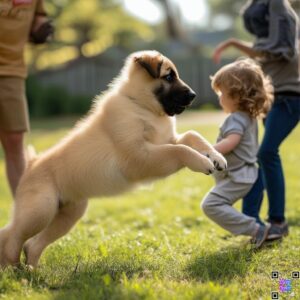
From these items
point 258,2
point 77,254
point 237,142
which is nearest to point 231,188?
point 237,142

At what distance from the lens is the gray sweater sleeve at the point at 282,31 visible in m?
5.39

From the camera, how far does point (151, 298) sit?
131 inches

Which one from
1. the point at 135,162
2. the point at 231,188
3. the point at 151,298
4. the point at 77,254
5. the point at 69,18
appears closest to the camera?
the point at 151,298

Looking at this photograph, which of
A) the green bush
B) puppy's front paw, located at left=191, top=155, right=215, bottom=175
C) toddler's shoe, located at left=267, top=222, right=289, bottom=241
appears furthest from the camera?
the green bush

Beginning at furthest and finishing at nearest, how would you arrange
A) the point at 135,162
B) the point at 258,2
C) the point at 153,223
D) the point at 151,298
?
the point at 153,223, the point at 258,2, the point at 135,162, the point at 151,298

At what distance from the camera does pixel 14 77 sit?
18.9ft

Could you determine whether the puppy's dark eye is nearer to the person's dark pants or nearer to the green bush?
the person's dark pants

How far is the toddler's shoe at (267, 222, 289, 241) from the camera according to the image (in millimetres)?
5327

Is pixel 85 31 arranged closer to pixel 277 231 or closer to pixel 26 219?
pixel 277 231

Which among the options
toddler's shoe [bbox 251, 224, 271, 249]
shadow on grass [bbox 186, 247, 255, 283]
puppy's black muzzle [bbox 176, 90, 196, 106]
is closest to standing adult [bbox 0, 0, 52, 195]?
puppy's black muzzle [bbox 176, 90, 196, 106]

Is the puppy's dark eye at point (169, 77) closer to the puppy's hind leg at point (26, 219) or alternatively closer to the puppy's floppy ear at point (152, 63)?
the puppy's floppy ear at point (152, 63)

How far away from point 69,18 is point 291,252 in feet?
72.2

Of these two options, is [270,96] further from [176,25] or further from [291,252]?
[176,25]

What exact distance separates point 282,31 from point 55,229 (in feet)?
9.43
